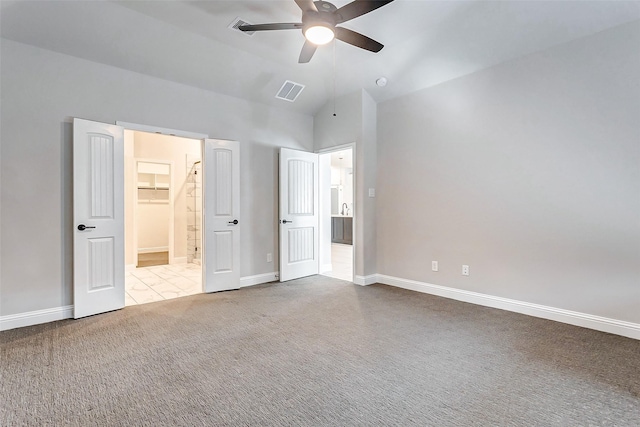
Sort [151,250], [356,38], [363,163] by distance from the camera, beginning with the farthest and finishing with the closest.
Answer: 1. [151,250]
2. [363,163]
3. [356,38]

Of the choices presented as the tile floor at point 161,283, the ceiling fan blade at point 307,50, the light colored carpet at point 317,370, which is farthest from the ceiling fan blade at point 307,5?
the tile floor at point 161,283

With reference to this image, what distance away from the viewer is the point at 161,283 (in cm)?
491

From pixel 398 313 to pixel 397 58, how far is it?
3052 millimetres

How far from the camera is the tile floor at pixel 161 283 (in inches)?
165

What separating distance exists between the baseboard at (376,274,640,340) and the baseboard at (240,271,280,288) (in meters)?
1.83

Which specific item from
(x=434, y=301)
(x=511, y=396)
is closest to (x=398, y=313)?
(x=434, y=301)

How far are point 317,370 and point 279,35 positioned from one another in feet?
11.4

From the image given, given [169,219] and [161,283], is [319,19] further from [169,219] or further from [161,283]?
[169,219]

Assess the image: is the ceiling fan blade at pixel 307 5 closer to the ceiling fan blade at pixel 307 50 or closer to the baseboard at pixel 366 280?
the ceiling fan blade at pixel 307 50

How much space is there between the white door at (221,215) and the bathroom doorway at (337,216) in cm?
163

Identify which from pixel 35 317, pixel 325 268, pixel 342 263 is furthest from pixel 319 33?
pixel 342 263

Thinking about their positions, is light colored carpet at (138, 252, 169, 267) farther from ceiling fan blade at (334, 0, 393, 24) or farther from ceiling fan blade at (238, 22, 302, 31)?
ceiling fan blade at (334, 0, 393, 24)

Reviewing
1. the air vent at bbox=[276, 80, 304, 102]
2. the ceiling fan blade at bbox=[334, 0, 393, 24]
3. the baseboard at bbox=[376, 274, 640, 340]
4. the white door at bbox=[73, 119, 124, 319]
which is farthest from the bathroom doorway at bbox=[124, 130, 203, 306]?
the ceiling fan blade at bbox=[334, 0, 393, 24]

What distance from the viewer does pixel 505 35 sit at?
3.23 meters
